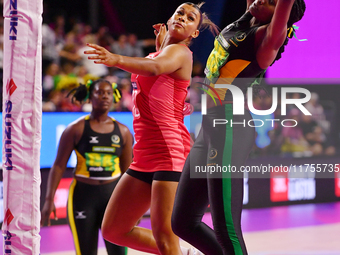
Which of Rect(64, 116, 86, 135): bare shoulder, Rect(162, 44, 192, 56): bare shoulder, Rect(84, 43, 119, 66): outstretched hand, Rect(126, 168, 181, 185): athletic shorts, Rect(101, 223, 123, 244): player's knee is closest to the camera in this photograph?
Rect(84, 43, 119, 66): outstretched hand

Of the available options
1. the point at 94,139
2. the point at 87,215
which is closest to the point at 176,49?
the point at 94,139

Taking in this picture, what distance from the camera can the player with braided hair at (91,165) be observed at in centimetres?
315

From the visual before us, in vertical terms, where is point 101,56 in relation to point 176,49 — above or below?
below

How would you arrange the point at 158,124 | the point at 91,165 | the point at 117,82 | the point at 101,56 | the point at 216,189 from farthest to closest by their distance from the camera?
the point at 117,82
the point at 91,165
the point at 158,124
the point at 216,189
the point at 101,56

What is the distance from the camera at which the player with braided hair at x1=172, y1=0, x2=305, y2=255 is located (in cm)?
219

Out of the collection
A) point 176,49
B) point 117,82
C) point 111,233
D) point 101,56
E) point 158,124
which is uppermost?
point 117,82

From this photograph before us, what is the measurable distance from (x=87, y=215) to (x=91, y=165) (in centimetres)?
46

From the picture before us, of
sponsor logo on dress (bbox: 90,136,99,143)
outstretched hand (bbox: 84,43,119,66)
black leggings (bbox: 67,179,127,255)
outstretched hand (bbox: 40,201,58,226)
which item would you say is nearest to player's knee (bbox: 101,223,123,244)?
black leggings (bbox: 67,179,127,255)

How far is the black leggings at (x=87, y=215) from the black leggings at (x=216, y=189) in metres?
1.01

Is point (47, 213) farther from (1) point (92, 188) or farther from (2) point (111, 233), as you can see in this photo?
(2) point (111, 233)

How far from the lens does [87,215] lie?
10.4 ft

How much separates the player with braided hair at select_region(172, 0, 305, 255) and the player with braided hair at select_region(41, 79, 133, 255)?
1034mm

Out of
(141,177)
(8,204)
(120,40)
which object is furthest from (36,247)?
(120,40)

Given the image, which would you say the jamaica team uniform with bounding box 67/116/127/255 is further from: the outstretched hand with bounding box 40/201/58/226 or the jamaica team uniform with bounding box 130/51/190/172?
the jamaica team uniform with bounding box 130/51/190/172
